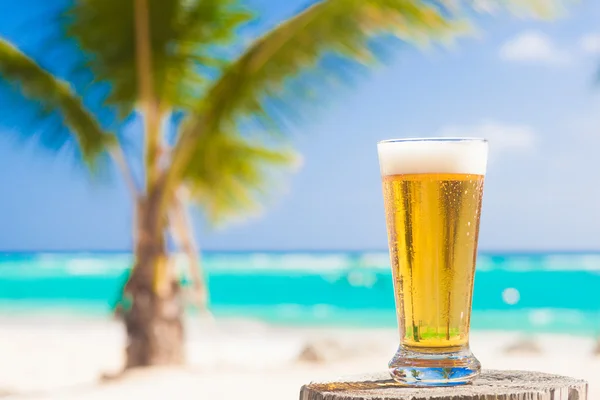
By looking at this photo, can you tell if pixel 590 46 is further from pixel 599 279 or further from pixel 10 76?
pixel 10 76

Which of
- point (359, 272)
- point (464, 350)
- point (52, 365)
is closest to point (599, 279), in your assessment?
point (359, 272)

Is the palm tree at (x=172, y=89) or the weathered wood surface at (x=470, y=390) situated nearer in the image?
the weathered wood surface at (x=470, y=390)

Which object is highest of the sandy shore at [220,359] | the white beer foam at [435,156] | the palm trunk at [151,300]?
the white beer foam at [435,156]

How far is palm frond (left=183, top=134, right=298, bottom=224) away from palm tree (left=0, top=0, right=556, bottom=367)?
0.01m

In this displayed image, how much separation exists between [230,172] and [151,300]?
4.08 feet

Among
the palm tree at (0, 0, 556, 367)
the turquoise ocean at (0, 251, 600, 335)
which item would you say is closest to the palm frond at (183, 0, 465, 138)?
the palm tree at (0, 0, 556, 367)

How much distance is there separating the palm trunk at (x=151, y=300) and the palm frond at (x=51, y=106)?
2.03 feet

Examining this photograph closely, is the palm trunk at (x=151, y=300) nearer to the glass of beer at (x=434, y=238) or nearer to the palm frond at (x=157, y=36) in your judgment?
the palm frond at (x=157, y=36)

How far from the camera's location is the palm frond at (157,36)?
5.84 metres

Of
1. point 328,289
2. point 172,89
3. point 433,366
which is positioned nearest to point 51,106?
point 172,89

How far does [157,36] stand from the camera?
595 centimetres

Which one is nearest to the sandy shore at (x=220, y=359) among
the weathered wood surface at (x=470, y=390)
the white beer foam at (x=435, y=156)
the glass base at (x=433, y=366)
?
the weathered wood surface at (x=470, y=390)

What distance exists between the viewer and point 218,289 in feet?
84.8

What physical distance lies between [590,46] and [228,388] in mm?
33212
